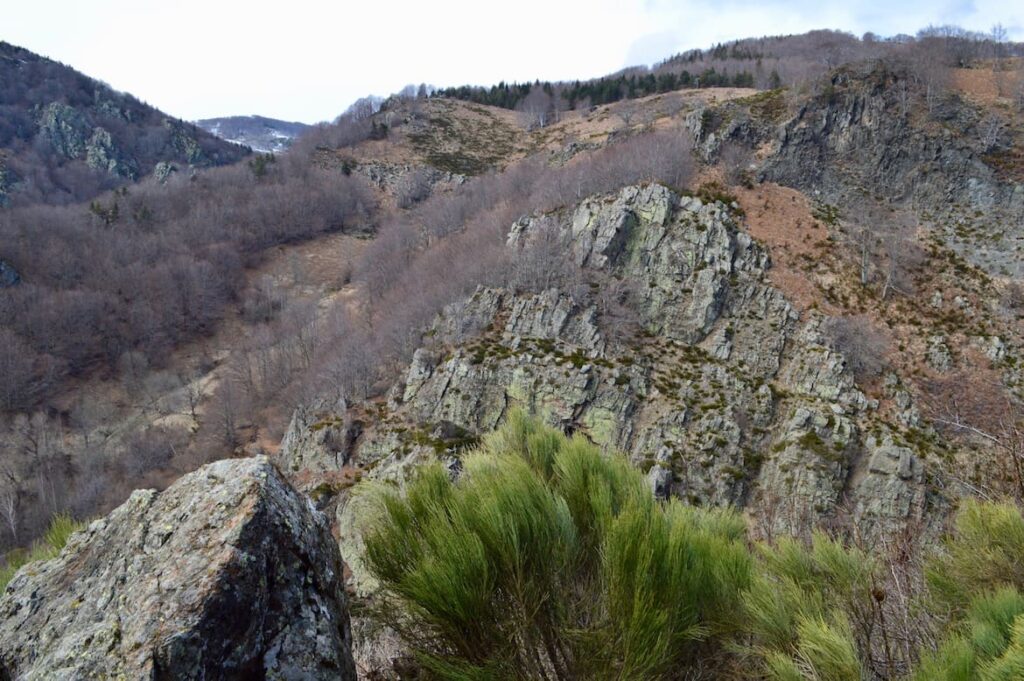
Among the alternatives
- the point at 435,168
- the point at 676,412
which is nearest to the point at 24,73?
the point at 435,168

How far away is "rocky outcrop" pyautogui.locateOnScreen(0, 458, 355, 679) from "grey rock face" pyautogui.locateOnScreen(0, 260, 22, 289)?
56.6 m

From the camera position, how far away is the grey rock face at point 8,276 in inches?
1649

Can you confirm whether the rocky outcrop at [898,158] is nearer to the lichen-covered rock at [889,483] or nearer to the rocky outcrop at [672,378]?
the rocky outcrop at [672,378]

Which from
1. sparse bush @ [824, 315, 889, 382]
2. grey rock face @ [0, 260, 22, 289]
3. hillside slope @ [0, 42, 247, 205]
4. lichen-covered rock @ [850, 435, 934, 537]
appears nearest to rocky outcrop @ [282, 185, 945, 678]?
lichen-covered rock @ [850, 435, 934, 537]

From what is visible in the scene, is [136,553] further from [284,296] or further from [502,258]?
[284,296]

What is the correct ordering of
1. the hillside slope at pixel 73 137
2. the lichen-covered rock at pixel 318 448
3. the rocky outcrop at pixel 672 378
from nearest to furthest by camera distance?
the rocky outcrop at pixel 672 378
the lichen-covered rock at pixel 318 448
the hillside slope at pixel 73 137

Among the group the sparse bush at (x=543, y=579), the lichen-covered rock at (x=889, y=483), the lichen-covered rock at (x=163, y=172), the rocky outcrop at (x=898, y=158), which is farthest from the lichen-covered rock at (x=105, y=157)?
the sparse bush at (x=543, y=579)

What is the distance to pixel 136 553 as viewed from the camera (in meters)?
2.38

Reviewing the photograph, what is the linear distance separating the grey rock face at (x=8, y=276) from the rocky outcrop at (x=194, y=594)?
186 feet

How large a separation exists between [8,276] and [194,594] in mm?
58784

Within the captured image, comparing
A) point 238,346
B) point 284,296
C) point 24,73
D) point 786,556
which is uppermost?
point 24,73

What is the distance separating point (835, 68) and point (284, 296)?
46.5 meters

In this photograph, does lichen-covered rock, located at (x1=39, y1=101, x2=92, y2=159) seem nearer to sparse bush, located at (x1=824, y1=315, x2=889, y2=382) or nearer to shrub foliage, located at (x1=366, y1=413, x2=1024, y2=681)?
sparse bush, located at (x1=824, y1=315, x2=889, y2=382)

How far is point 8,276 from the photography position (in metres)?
42.3
